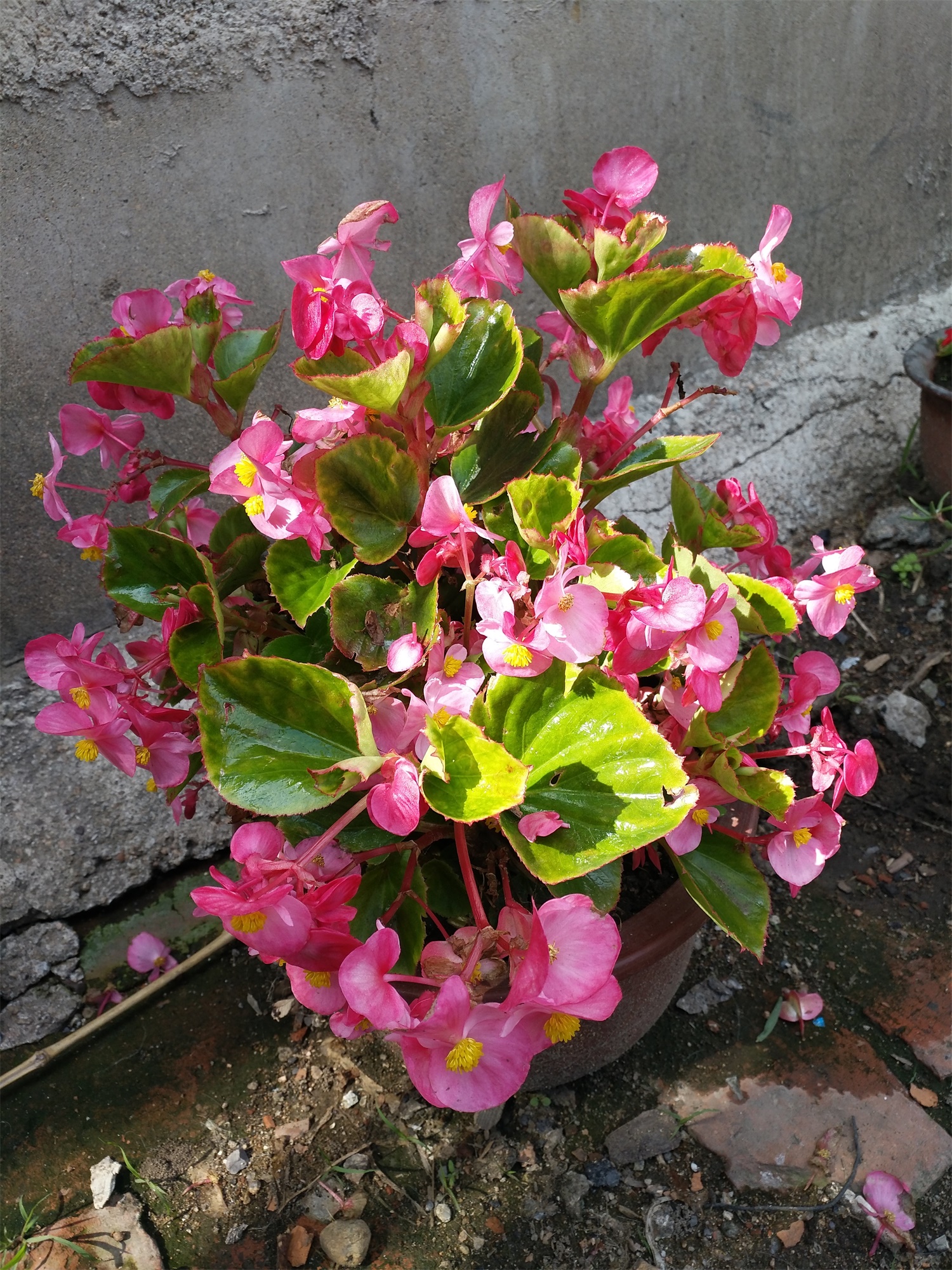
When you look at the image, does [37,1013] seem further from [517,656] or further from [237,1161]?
[517,656]

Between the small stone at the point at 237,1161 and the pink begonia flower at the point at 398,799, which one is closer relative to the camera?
the pink begonia flower at the point at 398,799

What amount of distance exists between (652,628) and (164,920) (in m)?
0.92

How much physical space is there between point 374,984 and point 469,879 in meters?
0.11

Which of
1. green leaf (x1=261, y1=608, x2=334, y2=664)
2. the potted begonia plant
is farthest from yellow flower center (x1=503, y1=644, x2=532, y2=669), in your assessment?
green leaf (x1=261, y1=608, x2=334, y2=664)

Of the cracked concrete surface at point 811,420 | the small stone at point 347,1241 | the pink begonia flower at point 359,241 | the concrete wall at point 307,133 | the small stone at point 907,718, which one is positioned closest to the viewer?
the pink begonia flower at point 359,241

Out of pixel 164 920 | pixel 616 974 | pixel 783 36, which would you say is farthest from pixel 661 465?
pixel 783 36

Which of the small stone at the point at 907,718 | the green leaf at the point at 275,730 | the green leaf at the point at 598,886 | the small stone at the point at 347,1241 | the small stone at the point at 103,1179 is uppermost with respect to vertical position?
the green leaf at the point at 275,730

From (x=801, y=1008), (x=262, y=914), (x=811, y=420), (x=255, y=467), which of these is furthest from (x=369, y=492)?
(x=811, y=420)

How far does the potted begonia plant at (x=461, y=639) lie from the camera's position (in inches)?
23.5

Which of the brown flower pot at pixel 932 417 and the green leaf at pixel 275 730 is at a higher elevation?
the green leaf at pixel 275 730

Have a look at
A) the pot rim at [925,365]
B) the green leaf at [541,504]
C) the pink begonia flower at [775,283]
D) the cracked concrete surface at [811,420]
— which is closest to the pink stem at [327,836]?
the green leaf at [541,504]

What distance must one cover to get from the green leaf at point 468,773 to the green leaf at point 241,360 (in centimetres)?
32

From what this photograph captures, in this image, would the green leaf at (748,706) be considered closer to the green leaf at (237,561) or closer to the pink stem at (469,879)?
the pink stem at (469,879)

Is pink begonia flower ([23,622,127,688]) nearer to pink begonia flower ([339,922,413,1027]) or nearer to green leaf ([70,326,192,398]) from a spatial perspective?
green leaf ([70,326,192,398])
